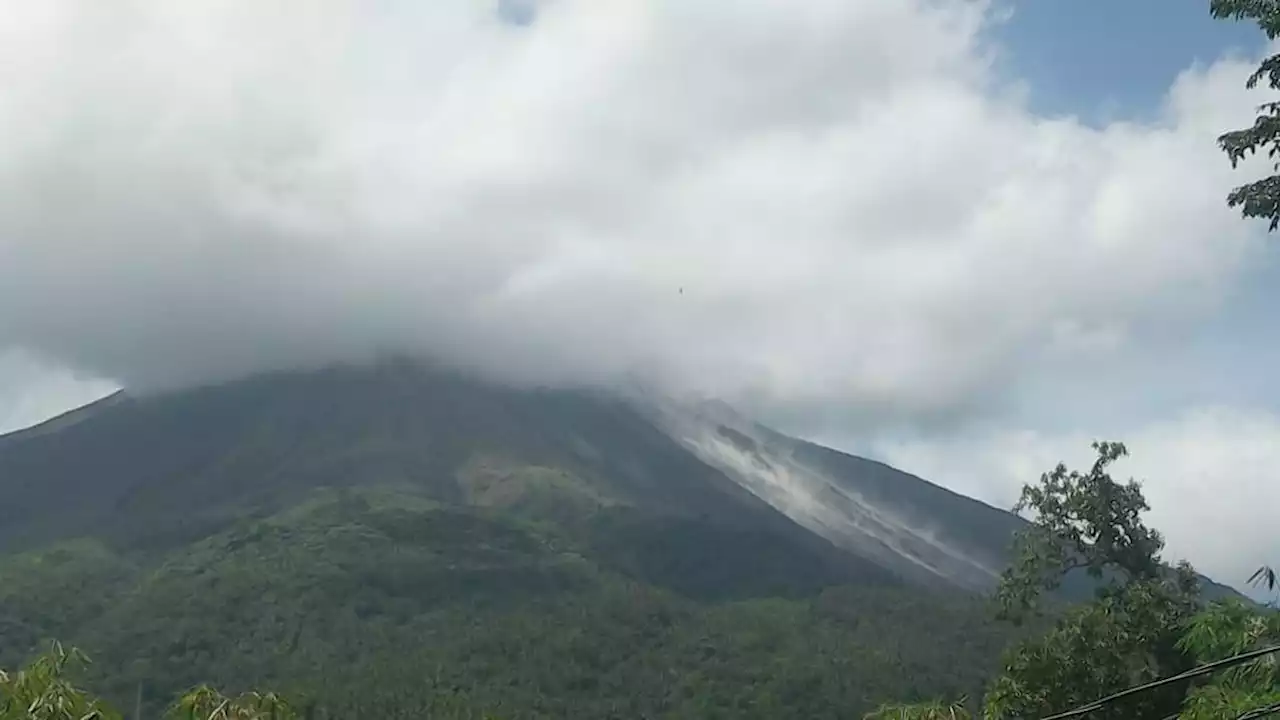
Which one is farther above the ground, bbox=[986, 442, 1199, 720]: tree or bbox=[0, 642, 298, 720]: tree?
bbox=[986, 442, 1199, 720]: tree

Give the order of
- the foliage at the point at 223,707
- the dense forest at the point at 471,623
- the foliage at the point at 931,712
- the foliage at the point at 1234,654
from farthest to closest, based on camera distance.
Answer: the dense forest at the point at 471,623
the foliage at the point at 931,712
the foliage at the point at 223,707
the foliage at the point at 1234,654

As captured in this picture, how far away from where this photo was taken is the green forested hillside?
384 ft

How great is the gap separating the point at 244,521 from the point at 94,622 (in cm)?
4942

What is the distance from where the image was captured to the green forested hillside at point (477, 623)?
384ft

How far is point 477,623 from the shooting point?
145750 mm

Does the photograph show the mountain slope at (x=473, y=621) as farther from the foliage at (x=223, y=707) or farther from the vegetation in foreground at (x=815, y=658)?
the foliage at (x=223, y=707)

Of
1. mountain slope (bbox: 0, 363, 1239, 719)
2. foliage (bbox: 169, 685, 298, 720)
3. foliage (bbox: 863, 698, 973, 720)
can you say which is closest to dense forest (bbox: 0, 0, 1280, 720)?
mountain slope (bbox: 0, 363, 1239, 719)

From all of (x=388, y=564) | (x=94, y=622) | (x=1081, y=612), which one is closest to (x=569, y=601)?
(x=388, y=564)

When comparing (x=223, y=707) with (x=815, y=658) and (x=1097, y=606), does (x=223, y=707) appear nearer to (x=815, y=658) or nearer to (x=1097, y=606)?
(x=1097, y=606)

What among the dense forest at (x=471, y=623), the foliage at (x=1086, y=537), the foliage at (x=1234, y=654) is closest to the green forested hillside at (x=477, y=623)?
the dense forest at (x=471, y=623)

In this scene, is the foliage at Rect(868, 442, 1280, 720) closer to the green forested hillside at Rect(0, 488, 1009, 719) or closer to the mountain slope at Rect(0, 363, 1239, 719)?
the mountain slope at Rect(0, 363, 1239, 719)

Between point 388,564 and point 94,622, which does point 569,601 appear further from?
point 94,622

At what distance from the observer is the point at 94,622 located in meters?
145

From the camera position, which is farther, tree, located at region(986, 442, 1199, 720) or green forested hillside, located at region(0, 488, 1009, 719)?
green forested hillside, located at region(0, 488, 1009, 719)
